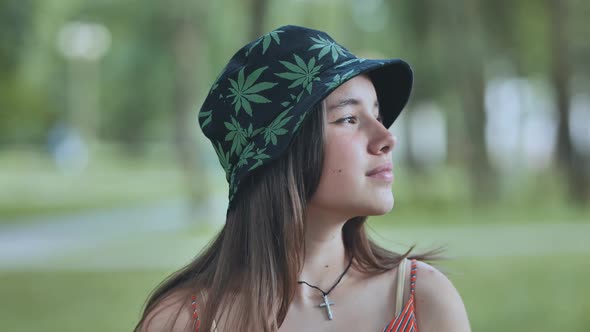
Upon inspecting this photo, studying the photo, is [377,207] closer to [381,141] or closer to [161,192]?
[381,141]

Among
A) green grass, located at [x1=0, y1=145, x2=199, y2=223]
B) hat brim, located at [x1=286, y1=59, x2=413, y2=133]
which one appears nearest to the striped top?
hat brim, located at [x1=286, y1=59, x2=413, y2=133]

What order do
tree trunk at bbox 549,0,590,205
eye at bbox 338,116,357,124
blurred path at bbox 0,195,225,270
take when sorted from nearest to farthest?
eye at bbox 338,116,357,124
blurred path at bbox 0,195,225,270
tree trunk at bbox 549,0,590,205

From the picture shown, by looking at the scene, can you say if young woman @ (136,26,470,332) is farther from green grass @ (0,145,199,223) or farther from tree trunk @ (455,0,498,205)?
green grass @ (0,145,199,223)

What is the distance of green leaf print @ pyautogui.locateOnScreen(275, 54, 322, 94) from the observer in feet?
6.52

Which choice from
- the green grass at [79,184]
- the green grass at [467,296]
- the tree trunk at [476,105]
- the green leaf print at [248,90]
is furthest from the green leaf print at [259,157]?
the green grass at [79,184]

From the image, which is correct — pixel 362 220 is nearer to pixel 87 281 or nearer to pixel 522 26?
pixel 87 281

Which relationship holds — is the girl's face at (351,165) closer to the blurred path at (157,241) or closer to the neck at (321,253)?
the neck at (321,253)

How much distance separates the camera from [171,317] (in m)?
1.99

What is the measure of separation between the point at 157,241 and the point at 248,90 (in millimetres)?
9995

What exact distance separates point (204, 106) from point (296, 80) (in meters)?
0.29

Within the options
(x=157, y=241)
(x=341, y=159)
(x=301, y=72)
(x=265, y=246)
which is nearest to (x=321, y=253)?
(x=265, y=246)

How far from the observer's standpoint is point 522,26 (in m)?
16.3

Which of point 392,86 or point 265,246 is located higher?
point 392,86

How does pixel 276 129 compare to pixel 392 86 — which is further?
pixel 392 86
